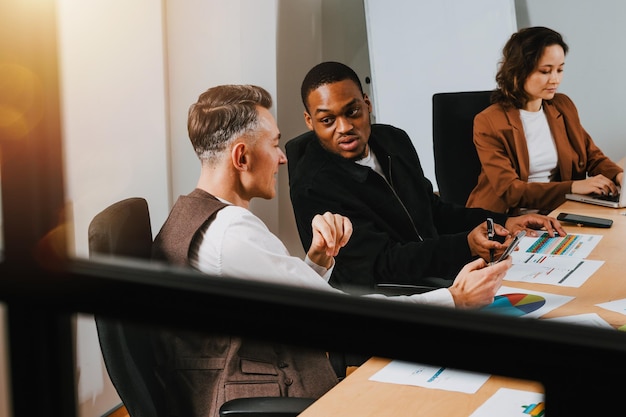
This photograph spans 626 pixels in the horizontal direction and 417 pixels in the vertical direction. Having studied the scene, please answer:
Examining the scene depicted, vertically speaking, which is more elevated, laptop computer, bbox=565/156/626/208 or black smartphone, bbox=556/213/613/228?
laptop computer, bbox=565/156/626/208

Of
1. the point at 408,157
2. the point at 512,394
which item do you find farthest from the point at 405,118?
the point at 512,394

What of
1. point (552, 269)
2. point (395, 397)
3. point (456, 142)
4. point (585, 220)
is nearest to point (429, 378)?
point (395, 397)

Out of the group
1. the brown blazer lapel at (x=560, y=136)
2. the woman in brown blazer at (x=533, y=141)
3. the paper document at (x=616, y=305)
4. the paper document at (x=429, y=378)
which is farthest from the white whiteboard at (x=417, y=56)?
the paper document at (x=429, y=378)

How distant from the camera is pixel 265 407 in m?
0.99

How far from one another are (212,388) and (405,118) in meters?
0.99

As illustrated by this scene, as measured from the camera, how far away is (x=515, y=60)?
177 cm

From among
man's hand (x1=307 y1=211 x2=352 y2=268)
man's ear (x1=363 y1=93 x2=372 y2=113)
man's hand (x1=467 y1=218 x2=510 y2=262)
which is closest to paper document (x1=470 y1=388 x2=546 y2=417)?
man's hand (x1=307 y1=211 x2=352 y2=268)

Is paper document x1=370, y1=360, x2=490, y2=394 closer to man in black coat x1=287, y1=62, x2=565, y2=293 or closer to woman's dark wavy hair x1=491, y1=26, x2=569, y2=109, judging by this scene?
man in black coat x1=287, y1=62, x2=565, y2=293

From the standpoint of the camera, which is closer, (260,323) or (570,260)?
(260,323)

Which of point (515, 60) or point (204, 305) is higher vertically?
point (515, 60)

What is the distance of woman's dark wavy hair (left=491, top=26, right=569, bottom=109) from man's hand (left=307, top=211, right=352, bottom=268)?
0.47 metres

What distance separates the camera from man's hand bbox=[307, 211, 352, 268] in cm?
174

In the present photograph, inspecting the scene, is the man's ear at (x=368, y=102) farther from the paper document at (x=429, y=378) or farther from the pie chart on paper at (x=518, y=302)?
the paper document at (x=429, y=378)

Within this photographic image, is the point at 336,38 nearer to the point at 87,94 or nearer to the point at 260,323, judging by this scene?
the point at 87,94
